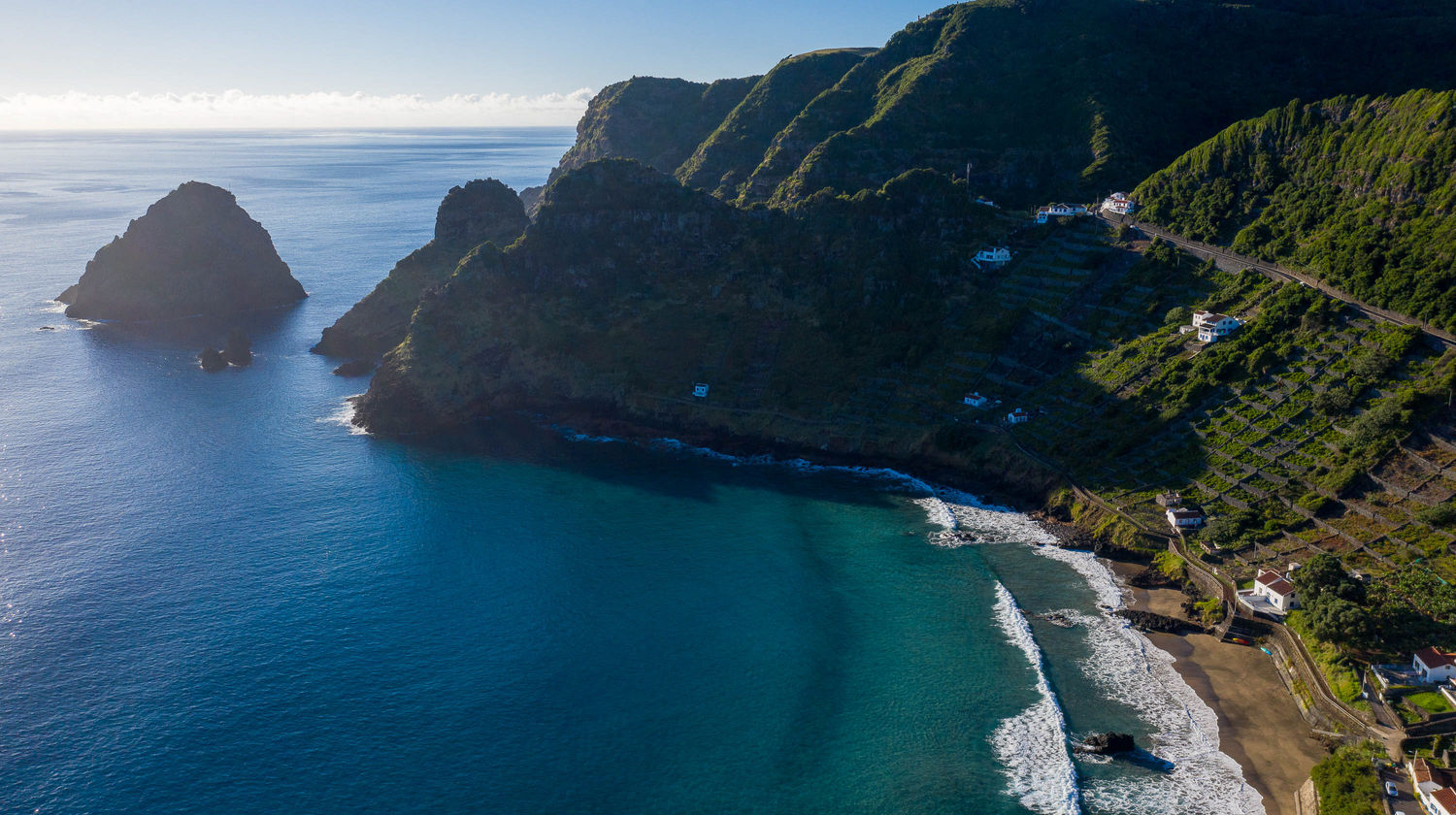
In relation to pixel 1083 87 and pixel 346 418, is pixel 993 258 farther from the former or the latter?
pixel 346 418

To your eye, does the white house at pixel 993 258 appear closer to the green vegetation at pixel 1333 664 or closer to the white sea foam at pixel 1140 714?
the white sea foam at pixel 1140 714

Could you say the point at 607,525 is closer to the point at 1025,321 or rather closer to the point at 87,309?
the point at 1025,321

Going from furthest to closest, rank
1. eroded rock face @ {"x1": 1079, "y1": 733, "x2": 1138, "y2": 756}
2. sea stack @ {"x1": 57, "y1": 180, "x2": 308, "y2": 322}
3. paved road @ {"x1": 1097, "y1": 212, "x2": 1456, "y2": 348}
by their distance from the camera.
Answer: sea stack @ {"x1": 57, "y1": 180, "x2": 308, "y2": 322}, paved road @ {"x1": 1097, "y1": 212, "x2": 1456, "y2": 348}, eroded rock face @ {"x1": 1079, "y1": 733, "x2": 1138, "y2": 756}

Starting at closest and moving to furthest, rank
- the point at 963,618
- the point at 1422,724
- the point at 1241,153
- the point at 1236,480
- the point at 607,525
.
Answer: the point at 1422,724
the point at 963,618
the point at 1236,480
the point at 607,525
the point at 1241,153

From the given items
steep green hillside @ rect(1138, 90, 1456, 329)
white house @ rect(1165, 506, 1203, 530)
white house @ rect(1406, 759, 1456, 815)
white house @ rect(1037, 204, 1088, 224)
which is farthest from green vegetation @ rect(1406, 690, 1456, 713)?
white house @ rect(1037, 204, 1088, 224)

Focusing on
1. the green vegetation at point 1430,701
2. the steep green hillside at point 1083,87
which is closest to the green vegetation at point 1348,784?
the green vegetation at point 1430,701

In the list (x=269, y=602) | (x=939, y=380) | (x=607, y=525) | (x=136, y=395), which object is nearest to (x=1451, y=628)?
(x=939, y=380)

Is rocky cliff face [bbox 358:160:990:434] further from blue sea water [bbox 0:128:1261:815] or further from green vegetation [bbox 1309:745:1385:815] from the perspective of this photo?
green vegetation [bbox 1309:745:1385:815]
